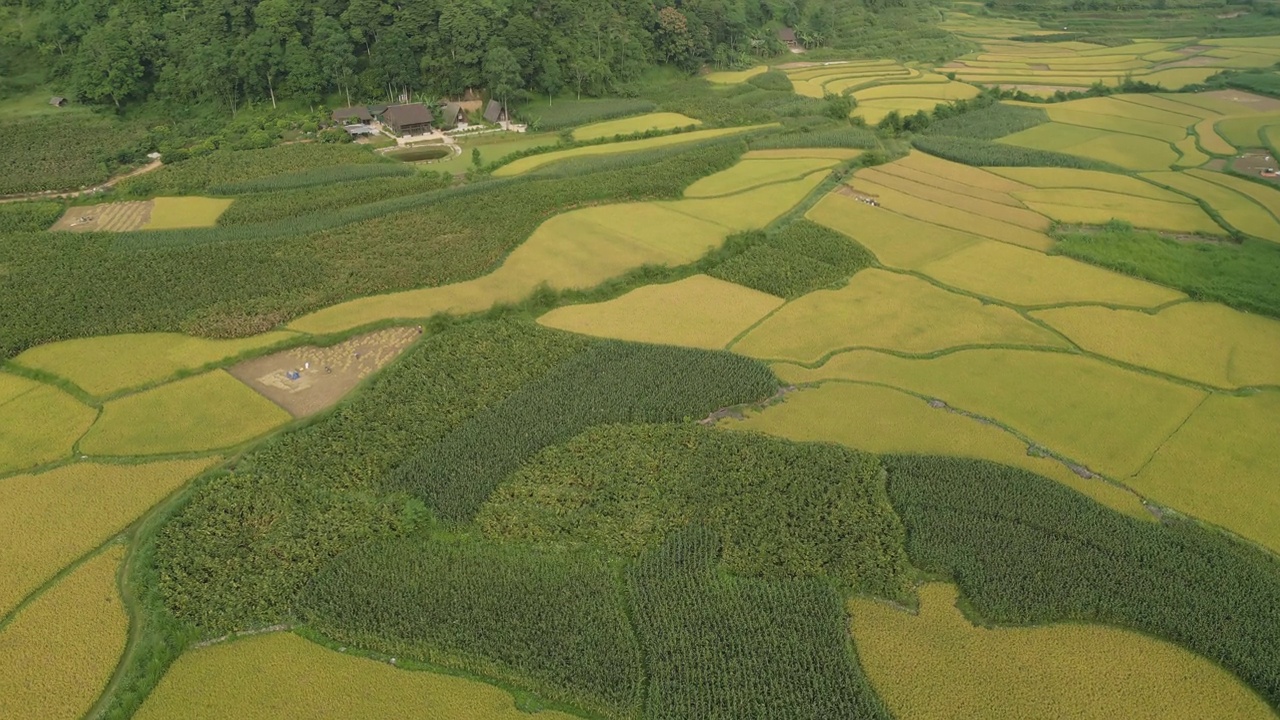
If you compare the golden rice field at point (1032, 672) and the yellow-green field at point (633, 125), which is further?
the yellow-green field at point (633, 125)

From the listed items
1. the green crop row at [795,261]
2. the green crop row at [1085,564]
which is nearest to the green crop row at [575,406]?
the green crop row at [795,261]

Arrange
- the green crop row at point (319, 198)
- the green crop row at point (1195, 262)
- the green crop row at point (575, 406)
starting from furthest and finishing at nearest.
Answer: the green crop row at point (319, 198), the green crop row at point (1195, 262), the green crop row at point (575, 406)

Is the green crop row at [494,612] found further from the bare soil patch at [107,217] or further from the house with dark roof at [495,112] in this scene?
the house with dark roof at [495,112]

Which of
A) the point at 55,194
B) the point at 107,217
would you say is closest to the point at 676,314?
the point at 107,217

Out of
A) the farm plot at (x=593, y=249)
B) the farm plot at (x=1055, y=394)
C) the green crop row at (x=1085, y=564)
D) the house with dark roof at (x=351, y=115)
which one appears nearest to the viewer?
the green crop row at (x=1085, y=564)

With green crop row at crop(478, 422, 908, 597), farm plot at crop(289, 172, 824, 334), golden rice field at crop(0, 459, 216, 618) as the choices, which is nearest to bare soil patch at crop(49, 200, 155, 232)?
farm plot at crop(289, 172, 824, 334)

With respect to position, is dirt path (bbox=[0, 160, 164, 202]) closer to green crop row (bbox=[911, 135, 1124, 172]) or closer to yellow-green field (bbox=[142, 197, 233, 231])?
yellow-green field (bbox=[142, 197, 233, 231])

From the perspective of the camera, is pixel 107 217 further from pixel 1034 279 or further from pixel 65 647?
pixel 1034 279
